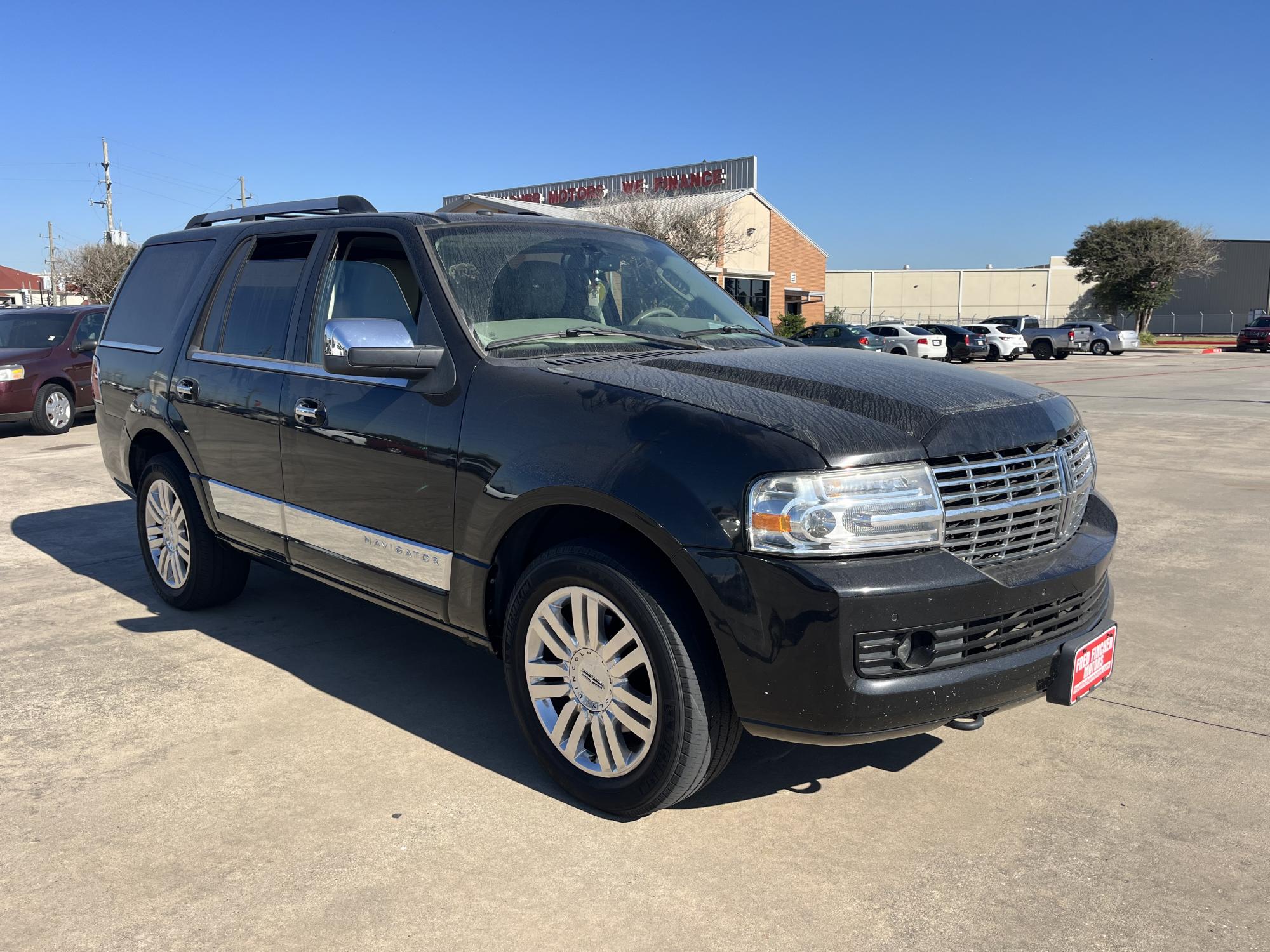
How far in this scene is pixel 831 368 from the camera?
3434mm

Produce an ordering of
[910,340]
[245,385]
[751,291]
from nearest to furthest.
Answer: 1. [245,385]
2. [910,340]
3. [751,291]

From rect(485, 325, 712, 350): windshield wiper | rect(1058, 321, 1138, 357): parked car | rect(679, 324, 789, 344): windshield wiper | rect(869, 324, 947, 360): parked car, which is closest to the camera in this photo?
rect(485, 325, 712, 350): windshield wiper

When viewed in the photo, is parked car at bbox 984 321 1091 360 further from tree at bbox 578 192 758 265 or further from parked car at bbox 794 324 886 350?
tree at bbox 578 192 758 265

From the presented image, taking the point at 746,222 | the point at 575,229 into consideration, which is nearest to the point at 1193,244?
the point at 746,222

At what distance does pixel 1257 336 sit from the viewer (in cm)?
4153

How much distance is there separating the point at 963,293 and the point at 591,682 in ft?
240

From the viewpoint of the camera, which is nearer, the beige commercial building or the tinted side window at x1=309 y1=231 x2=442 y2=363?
the tinted side window at x1=309 y1=231 x2=442 y2=363

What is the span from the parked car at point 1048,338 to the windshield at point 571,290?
37871 mm

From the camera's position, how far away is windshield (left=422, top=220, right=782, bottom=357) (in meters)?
3.73

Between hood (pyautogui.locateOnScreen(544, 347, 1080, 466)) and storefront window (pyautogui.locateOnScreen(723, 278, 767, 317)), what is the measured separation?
44.2 m

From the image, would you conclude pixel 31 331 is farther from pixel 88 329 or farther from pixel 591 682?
pixel 591 682

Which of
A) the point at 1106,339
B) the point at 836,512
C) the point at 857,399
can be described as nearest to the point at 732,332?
the point at 857,399

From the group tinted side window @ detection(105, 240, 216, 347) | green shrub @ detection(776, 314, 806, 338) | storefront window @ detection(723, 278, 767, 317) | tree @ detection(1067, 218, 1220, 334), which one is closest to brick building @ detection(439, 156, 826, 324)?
storefront window @ detection(723, 278, 767, 317)

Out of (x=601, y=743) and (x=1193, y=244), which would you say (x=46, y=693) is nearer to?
(x=601, y=743)
